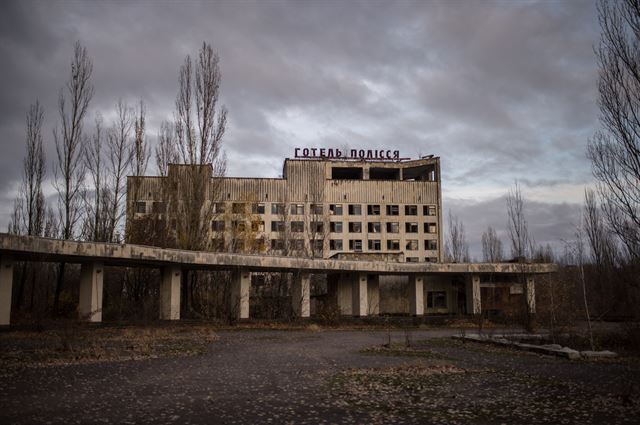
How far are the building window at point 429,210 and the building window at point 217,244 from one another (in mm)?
37765

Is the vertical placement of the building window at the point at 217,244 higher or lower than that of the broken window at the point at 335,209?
lower

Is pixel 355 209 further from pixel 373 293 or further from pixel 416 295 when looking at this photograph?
pixel 416 295

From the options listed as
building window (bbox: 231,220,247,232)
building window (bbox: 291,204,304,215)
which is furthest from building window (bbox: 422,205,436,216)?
building window (bbox: 231,220,247,232)

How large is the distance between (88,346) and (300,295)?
20332 millimetres

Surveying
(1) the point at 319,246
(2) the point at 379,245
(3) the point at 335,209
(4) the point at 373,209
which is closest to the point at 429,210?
(4) the point at 373,209

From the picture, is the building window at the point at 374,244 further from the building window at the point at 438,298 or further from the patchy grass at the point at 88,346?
the patchy grass at the point at 88,346

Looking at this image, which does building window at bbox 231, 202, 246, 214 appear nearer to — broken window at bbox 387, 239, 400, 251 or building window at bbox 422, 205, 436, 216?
broken window at bbox 387, 239, 400, 251

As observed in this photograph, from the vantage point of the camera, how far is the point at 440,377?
11.7 meters

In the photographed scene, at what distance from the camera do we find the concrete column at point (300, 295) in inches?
1433

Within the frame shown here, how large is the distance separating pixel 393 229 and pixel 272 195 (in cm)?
1787

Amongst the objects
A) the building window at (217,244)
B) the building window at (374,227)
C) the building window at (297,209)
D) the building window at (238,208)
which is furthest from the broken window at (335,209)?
the building window at (217,244)

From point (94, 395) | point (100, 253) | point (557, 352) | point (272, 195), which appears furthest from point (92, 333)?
point (272, 195)

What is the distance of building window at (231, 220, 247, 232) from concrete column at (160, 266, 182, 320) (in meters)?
22.7

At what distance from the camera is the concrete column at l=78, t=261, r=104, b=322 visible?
2758cm
